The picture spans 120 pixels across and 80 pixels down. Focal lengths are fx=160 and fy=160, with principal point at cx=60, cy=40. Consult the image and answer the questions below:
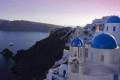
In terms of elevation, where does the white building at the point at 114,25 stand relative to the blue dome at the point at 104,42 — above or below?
above

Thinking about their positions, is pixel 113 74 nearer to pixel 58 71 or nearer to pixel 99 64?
pixel 99 64

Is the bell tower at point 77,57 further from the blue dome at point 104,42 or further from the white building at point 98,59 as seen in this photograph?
the blue dome at point 104,42

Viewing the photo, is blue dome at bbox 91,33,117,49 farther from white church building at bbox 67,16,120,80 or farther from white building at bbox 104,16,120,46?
white building at bbox 104,16,120,46

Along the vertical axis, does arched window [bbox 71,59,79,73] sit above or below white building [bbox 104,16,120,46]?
below

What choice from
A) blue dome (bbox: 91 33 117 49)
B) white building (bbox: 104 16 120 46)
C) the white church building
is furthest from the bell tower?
white building (bbox: 104 16 120 46)

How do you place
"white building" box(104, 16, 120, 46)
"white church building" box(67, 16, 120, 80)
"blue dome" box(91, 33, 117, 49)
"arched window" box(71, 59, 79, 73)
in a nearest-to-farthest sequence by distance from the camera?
"white church building" box(67, 16, 120, 80) < "blue dome" box(91, 33, 117, 49) < "arched window" box(71, 59, 79, 73) < "white building" box(104, 16, 120, 46)

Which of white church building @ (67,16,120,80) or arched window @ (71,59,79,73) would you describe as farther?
arched window @ (71,59,79,73)

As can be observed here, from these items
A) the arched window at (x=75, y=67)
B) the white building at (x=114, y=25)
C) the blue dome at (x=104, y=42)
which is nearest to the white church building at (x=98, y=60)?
the blue dome at (x=104, y=42)

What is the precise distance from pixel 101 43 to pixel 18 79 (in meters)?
A: 20.4

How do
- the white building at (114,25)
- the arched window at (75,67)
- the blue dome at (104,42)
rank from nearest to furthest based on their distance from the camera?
the blue dome at (104,42)
the arched window at (75,67)
the white building at (114,25)

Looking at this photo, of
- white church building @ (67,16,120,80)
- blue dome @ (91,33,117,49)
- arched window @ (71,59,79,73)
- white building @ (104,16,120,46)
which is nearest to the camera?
white church building @ (67,16,120,80)

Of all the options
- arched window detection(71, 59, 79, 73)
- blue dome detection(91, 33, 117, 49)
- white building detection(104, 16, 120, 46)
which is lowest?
arched window detection(71, 59, 79, 73)

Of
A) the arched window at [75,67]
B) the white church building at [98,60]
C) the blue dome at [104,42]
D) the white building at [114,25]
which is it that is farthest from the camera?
the white building at [114,25]

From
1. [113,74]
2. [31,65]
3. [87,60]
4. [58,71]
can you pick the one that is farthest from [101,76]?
[31,65]
